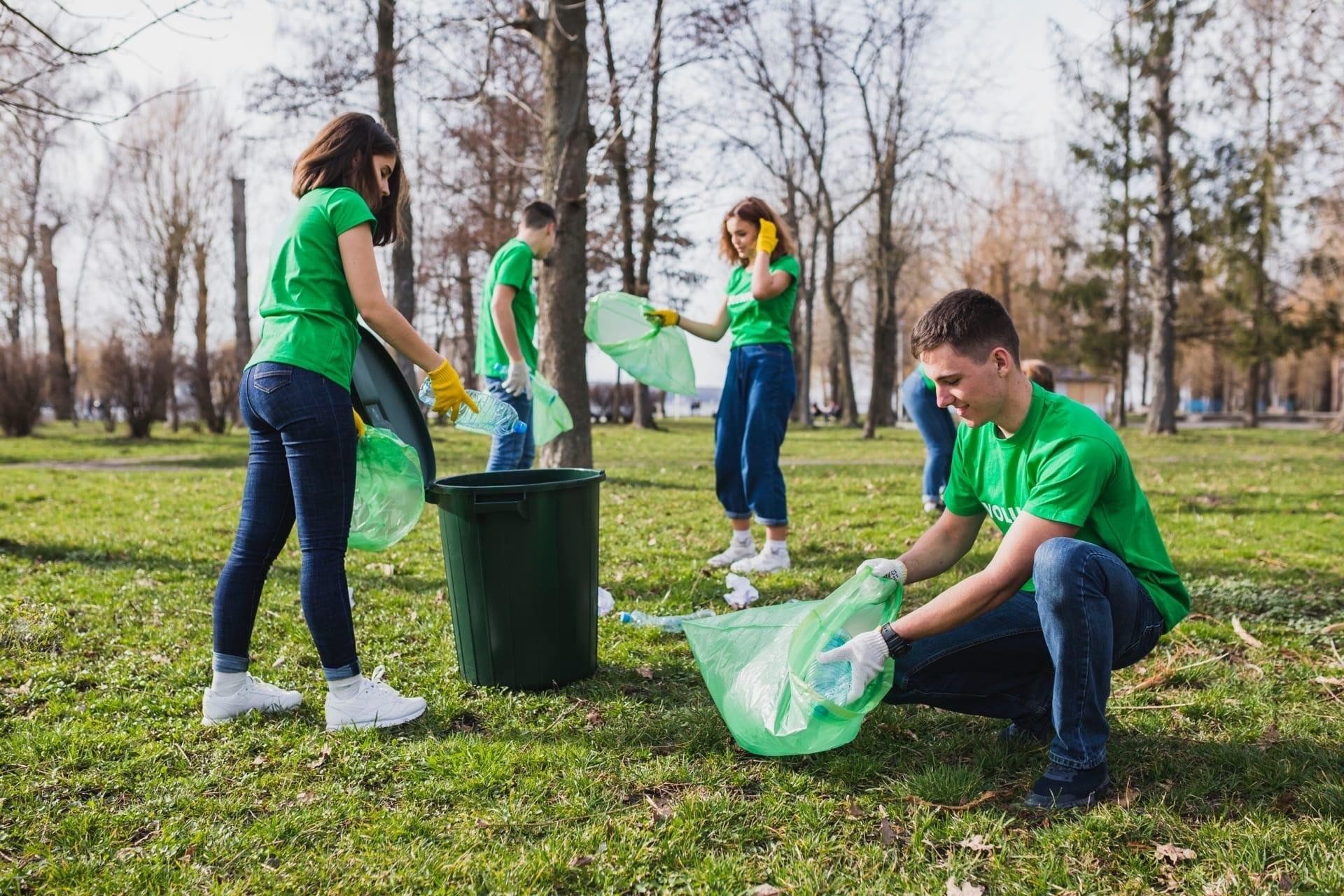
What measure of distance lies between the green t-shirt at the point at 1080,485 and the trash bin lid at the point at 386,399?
1768mm

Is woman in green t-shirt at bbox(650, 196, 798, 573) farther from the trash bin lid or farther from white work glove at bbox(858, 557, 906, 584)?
white work glove at bbox(858, 557, 906, 584)

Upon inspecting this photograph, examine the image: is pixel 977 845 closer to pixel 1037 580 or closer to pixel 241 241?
pixel 1037 580

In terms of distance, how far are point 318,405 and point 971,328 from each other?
1.74 metres

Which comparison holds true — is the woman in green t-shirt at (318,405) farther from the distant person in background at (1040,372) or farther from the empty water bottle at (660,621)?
the distant person in background at (1040,372)

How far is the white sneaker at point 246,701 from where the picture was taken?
9.00 feet

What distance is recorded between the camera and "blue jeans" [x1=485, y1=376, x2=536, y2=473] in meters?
4.46

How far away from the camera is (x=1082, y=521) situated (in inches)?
85.3

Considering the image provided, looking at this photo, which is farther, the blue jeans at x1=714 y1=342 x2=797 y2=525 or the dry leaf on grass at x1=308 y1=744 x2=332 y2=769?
the blue jeans at x1=714 y1=342 x2=797 y2=525

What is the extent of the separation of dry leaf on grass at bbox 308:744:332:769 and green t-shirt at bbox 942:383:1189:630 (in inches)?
76.3

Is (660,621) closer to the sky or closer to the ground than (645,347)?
closer to the ground

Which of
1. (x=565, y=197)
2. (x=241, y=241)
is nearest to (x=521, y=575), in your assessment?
(x=565, y=197)

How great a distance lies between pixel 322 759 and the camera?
2.48 meters

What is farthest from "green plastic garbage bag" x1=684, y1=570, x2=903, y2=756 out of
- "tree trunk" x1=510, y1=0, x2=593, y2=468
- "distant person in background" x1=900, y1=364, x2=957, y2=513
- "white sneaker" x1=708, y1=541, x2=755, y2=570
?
"tree trunk" x1=510, y1=0, x2=593, y2=468

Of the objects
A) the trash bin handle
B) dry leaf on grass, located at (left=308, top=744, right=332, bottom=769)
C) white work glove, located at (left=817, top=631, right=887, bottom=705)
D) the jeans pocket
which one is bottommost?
dry leaf on grass, located at (left=308, top=744, right=332, bottom=769)
